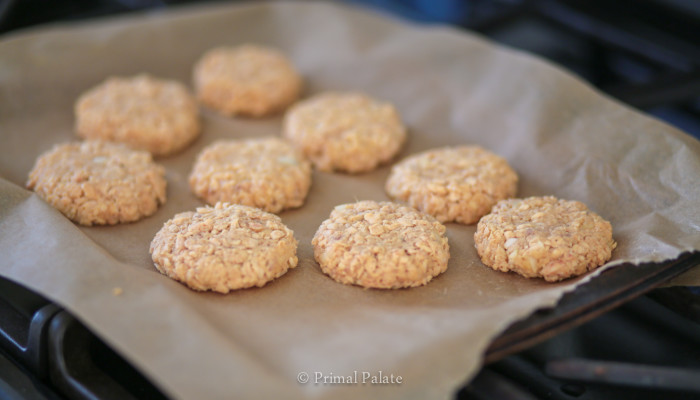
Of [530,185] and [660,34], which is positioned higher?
[660,34]

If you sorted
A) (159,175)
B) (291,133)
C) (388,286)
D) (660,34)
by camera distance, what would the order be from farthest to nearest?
(660,34) < (291,133) < (159,175) < (388,286)

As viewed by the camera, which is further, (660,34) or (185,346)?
(660,34)

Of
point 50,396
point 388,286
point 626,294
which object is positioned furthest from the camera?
point 388,286

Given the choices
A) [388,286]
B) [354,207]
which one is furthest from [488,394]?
[354,207]

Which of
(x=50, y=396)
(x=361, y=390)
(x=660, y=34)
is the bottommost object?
(x=50, y=396)

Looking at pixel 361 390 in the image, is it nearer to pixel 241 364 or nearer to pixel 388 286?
pixel 241 364

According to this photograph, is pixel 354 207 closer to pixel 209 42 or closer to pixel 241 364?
pixel 241 364

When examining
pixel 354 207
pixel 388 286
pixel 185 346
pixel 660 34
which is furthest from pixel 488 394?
pixel 660 34
